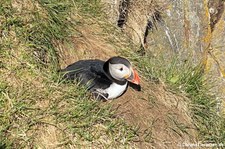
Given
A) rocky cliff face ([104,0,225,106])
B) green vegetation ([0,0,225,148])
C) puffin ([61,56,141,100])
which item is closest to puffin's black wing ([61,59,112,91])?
puffin ([61,56,141,100])

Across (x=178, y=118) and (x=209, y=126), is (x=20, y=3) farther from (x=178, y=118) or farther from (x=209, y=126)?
(x=209, y=126)

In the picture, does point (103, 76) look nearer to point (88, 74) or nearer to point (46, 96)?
point (88, 74)

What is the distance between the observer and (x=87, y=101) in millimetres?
4121

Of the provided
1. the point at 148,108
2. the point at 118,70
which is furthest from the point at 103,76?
the point at 148,108

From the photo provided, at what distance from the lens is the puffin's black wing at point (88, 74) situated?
14.2 feet

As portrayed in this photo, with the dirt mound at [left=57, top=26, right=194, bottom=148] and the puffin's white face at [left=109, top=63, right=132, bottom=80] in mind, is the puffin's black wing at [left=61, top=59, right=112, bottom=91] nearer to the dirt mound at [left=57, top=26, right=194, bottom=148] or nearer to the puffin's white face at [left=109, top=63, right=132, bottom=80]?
the puffin's white face at [left=109, top=63, right=132, bottom=80]

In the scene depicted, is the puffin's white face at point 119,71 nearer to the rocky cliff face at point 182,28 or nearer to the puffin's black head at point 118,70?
the puffin's black head at point 118,70

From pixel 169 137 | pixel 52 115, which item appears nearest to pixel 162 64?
pixel 169 137

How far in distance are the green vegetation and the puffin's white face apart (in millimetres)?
383

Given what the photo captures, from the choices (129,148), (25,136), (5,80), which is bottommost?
(129,148)

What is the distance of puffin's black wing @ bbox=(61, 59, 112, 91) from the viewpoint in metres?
4.33

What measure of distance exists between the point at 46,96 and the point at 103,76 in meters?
0.69

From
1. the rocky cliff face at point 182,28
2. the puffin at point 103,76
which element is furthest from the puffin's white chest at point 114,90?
the rocky cliff face at point 182,28

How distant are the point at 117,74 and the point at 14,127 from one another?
1.21m
